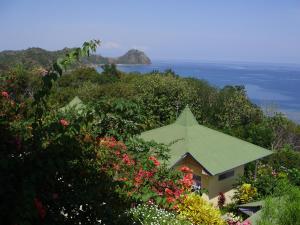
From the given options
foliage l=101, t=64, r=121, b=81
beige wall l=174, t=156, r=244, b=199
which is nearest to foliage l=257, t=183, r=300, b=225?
beige wall l=174, t=156, r=244, b=199

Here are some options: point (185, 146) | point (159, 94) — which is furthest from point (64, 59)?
point (159, 94)

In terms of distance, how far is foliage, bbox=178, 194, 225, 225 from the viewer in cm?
1017

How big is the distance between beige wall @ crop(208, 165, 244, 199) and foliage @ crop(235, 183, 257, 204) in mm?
1027

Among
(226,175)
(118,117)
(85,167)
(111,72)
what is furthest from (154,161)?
(111,72)

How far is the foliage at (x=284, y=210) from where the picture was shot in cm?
681

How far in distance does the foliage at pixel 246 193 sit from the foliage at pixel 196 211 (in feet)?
26.7

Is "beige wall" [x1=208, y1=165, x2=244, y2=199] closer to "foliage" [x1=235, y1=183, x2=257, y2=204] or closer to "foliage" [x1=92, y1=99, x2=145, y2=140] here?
"foliage" [x1=235, y1=183, x2=257, y2=204]

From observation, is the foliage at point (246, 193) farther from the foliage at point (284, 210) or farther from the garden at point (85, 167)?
the foliage at point (284, 210)

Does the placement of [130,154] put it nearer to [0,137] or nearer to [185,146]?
[0,137]

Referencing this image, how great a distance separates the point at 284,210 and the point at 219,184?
41.4 ft

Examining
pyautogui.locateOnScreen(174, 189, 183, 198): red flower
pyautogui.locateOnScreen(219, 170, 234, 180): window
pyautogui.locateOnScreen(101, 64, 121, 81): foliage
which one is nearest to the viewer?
pyautogui.locateOnScreen(174, 189, 183, 198): red flower

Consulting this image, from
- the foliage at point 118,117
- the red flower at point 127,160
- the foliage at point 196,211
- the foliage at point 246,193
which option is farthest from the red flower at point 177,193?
the foliage at point 246,193

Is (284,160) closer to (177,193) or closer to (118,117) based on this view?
(177,193)

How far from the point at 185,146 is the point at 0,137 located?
1587 cm
